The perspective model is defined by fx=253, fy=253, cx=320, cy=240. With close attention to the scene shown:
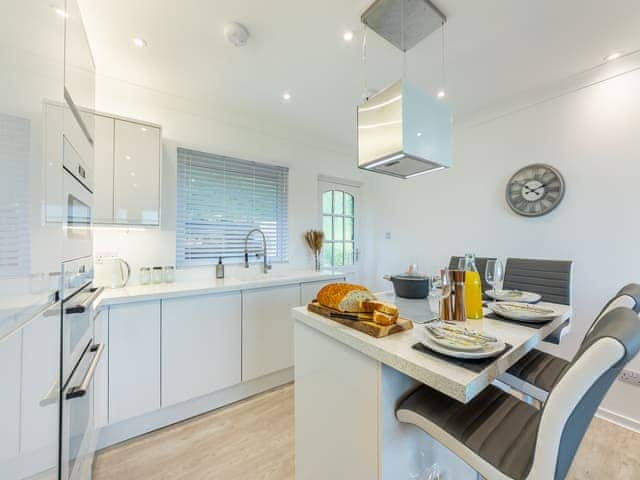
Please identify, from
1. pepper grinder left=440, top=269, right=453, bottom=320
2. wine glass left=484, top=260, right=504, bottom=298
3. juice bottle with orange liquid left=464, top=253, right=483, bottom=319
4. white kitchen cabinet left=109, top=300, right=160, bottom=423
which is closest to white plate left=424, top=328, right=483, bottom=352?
pepper grinder left=440, top=269, right=453, bottom=320

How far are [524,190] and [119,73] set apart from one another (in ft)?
12.2

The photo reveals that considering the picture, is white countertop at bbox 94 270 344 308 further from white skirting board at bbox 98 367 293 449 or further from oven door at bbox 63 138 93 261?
white skirting board at bbox 98 367 293 449

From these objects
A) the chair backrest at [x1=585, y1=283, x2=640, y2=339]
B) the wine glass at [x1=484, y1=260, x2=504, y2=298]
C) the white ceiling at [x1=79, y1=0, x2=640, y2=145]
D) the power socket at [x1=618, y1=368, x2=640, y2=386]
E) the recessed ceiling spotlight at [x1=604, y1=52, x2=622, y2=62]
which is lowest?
the power socket at [x1=618, y1=368, x2=640, y2=386]

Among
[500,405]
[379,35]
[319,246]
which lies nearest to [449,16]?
[379,35]

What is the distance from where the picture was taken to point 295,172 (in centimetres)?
313

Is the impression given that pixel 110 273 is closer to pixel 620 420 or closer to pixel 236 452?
pixel 236 452

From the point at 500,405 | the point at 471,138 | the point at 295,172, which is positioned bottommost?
the point at 500,405

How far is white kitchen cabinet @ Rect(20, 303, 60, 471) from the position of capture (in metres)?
0.61

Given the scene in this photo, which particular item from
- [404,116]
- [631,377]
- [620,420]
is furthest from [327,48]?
[620,420]

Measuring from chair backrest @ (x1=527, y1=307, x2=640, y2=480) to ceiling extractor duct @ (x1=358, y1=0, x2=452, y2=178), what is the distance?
3.66ft

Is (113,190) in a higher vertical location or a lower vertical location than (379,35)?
lower

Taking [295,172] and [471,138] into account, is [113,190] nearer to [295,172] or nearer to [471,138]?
[295,172]

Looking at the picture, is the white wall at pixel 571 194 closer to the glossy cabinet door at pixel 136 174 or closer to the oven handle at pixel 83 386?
the glossy cabinet door at pixel 136 174

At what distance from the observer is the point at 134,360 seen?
169 centimetres
